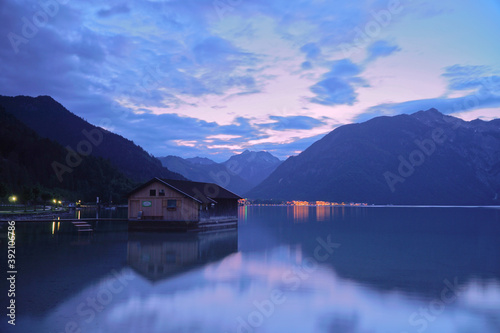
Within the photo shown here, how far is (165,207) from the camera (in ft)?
155

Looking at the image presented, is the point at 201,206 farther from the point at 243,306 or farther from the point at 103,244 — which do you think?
the point at 243,306

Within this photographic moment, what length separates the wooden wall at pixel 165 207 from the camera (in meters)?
46.9

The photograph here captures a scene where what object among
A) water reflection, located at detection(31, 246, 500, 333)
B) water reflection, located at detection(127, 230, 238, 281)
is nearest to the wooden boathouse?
water reflection, located at detection(127, 230, 238, 281)

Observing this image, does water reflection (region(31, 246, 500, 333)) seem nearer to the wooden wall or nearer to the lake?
the lake

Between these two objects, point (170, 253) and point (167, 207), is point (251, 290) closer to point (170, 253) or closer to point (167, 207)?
point (170, 253)

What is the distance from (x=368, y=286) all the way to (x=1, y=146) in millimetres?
184303


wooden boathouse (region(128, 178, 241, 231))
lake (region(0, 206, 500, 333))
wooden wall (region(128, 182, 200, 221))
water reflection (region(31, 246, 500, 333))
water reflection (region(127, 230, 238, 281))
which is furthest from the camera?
wooden wall (region(128, 182, 200, 221))

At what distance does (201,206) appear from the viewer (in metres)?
48.1

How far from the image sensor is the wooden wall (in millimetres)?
46875

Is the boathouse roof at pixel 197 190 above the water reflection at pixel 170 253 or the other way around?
above

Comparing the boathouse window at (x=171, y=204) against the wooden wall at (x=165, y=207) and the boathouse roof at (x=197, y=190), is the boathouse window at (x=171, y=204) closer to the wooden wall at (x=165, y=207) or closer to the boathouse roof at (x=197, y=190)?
the wooden wall at (x=165, y=207)

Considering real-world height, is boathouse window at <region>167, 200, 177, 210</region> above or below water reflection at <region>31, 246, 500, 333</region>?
above

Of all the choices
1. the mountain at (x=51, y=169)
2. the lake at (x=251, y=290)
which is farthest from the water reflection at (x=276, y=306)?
the mountain at (x=51, y=169)

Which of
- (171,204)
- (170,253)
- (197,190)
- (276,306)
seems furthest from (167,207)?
(276,306)
